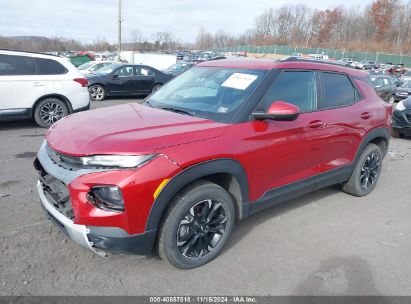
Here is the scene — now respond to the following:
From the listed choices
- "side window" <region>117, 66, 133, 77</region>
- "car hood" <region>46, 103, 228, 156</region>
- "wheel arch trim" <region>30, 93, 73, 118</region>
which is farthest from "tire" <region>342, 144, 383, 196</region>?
"side window" <region>117, 66, 133, 77</region>

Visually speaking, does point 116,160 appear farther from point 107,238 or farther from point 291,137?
point 291,137

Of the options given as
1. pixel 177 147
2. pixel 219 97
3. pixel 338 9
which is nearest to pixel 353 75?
pixel 219 97

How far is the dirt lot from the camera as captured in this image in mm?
2941

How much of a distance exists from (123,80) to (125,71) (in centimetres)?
43

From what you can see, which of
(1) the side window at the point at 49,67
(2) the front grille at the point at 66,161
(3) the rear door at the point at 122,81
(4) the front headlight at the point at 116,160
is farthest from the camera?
(3) the rear door at the point at 122,81

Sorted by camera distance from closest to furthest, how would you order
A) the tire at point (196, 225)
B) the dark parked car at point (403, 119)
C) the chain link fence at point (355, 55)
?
1. the tire at point (196, 225)
2. the dark parked car at point (403, 119)
3. the chain link fence at point (355, 55)

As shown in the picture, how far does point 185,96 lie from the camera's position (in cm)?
394

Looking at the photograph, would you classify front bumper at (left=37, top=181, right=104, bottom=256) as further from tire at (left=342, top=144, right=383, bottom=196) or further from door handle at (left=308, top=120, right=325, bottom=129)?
tire at (left=342, top=144, right=383, bottom=196)

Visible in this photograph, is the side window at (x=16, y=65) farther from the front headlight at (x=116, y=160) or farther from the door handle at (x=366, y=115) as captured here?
the door handle at (x=366, y=115)

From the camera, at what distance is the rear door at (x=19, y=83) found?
A: 7.51 metres

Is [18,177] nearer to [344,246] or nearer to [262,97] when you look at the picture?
[262,97]

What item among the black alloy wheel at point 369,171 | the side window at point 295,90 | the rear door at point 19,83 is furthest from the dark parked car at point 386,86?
the rear door at point 19,83

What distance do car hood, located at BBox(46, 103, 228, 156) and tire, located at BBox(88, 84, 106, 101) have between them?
10.6 m

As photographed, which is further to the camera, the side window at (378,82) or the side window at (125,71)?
the side window at (378,82)
